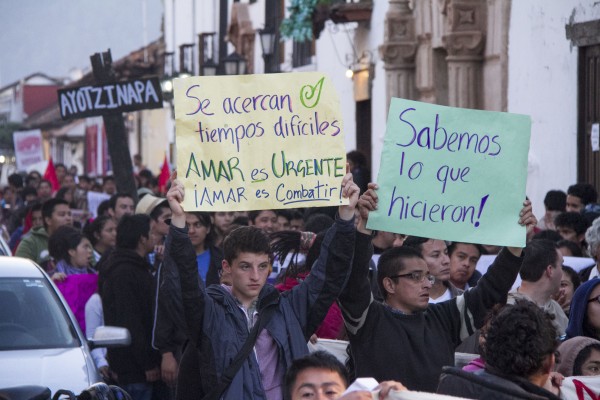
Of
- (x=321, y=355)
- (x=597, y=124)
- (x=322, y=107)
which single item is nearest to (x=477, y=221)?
(x=322, y=107)

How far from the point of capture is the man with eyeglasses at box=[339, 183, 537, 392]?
19.9 feet

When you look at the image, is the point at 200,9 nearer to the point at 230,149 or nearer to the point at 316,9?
the point at 316,9

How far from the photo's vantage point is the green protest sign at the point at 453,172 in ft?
20.8

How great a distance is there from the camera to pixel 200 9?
41.8 meters

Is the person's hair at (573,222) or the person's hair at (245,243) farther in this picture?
the person's hair at (573,222)

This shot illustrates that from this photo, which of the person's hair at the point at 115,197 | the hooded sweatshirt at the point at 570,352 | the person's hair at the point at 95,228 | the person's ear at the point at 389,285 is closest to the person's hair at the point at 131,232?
the person's hair at the point at 95,228

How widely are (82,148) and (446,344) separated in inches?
2729

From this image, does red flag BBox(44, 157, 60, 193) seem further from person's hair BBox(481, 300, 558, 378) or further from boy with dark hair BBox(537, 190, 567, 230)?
person's hair BBox(481, 300, 558, 378)

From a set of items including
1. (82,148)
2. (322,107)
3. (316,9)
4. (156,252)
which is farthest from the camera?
(82,148)

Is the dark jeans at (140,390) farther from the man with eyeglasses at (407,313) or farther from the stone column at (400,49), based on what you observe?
the stone column at (400,49)

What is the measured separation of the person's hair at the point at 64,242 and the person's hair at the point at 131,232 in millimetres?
1108

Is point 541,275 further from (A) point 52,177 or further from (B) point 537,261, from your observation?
(A) point 52,177

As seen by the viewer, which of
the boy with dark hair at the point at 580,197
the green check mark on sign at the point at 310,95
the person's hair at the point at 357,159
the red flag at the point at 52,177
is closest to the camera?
the green check mark on sign at the point at 310,95

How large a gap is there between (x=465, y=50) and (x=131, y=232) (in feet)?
29.5
